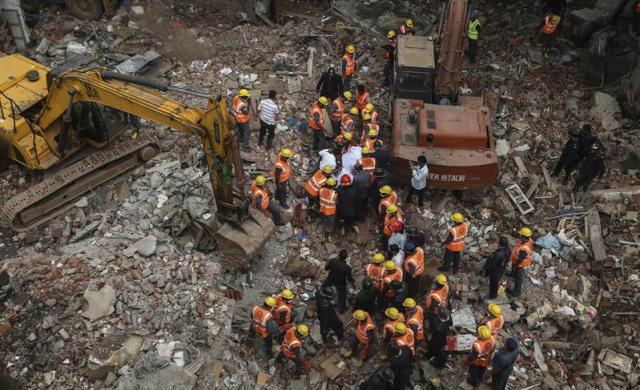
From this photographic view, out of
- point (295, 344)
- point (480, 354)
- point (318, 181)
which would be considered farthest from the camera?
point (318, 181)

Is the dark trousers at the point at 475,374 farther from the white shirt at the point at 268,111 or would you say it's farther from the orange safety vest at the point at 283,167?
the white shirt at the point at 268,111

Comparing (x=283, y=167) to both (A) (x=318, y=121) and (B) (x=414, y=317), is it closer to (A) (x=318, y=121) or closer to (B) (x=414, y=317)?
(A) (x=318, y=121)

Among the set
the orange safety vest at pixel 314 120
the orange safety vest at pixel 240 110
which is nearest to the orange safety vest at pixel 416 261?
the orange safety vest at pixel 314 120

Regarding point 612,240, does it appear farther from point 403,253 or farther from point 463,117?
point 403,253

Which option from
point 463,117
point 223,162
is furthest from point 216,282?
point 463,117

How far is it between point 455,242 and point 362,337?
2745 millimetres

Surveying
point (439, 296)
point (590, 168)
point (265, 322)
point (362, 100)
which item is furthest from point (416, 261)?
point (362, 100)

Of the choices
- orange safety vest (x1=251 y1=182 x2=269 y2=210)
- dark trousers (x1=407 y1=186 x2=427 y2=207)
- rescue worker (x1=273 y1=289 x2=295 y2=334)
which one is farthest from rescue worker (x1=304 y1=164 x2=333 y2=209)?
rescue worker (x1=273 y1=289 x2=295 y2=334)

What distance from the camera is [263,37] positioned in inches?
725

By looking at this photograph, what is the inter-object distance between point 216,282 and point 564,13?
1439 cm

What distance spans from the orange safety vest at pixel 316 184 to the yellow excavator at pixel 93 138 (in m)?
1.26

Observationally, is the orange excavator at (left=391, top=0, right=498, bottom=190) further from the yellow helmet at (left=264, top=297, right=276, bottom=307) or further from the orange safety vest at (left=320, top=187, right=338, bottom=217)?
the yellow helmet at (left=264, top=297, right=276, bottom=307)

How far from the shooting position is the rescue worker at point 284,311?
1017 centimetres

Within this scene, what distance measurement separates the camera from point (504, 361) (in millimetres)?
9664
